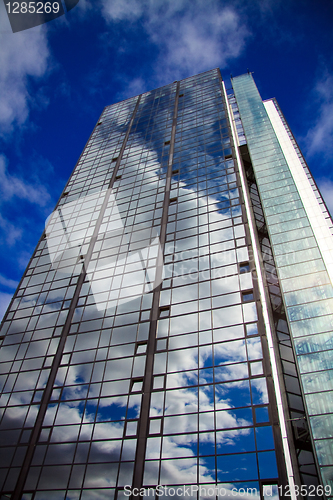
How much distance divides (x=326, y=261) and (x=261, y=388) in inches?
604

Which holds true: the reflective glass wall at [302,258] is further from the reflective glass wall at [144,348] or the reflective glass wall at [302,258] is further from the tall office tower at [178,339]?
the reflective glass wall at [144,348]

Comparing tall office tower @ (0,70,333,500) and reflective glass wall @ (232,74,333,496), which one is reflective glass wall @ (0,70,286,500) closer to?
tall office tower @ (0,70,333,500)

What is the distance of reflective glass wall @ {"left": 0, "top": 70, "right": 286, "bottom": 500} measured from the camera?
70.4 ft

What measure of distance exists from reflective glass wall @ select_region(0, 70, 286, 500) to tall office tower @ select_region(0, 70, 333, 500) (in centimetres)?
11

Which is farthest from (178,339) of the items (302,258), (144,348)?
(302,258)

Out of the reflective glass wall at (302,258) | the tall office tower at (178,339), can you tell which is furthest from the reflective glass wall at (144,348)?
the reflective glass wall at (302,258)

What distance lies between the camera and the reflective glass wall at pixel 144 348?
2147 cm

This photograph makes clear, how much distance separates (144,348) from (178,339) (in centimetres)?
278

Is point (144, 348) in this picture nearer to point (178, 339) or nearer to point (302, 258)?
point (178, 339)

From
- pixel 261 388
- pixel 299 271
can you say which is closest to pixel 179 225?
pixel 299 271

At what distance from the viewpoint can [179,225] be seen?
37.0 m

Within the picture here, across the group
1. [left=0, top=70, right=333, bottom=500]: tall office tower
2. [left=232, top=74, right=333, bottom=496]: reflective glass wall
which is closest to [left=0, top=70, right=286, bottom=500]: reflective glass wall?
[left=0, top=70, right=333, bottom=500]: tall office tower

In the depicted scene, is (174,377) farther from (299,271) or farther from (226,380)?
(299,271)

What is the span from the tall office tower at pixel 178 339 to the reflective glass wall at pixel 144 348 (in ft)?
0.35
